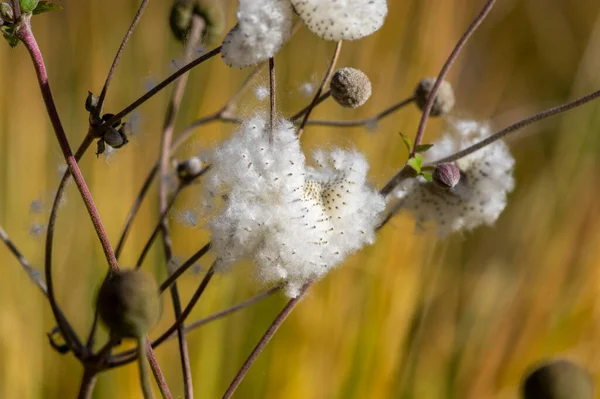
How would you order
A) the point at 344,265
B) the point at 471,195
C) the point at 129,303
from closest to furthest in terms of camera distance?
the point at 129,303, the point at 471,195, the point at 344,265

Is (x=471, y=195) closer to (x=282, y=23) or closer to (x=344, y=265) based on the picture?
(x=282, y=23)

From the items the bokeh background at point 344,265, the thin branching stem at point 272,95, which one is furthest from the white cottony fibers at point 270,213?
the bokeh background at point 344,265

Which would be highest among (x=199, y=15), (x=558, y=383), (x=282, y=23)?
(x=199, y=15)

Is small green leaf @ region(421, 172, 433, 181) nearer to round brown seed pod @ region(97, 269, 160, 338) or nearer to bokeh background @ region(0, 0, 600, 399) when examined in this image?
round brown seed pod @ region(97, 269, 160, 338)

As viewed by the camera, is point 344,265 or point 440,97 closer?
point 440,97

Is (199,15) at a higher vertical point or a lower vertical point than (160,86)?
higher

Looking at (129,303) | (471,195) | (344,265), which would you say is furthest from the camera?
(344,265)

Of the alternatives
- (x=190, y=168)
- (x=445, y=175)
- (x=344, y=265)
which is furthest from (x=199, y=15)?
(x=344, y=265)
